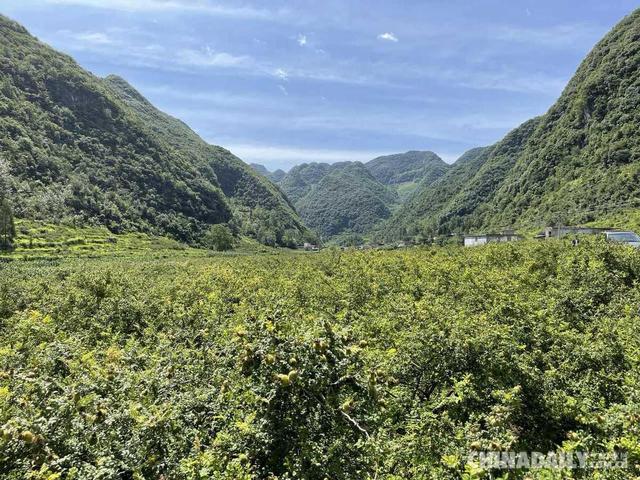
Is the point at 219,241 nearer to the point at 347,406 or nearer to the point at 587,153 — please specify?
the point at 587,153

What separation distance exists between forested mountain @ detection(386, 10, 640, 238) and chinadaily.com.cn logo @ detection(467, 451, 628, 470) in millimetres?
113557

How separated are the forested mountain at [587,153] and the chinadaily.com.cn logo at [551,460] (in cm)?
11356

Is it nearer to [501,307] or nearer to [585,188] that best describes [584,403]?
[501,307]

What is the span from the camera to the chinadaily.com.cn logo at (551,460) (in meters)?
5.63

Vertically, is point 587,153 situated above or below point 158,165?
above

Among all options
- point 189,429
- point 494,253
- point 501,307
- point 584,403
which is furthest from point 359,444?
point 494,253

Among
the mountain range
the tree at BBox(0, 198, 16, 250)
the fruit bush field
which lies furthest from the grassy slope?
the fruit bush field

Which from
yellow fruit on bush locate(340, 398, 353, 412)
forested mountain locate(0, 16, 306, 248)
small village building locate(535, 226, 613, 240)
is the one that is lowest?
yellow fruit on bush locate(340, 398, 353, 412)

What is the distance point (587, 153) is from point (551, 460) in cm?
17280

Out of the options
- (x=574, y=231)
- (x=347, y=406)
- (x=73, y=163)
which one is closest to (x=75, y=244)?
(x=73, y=163)

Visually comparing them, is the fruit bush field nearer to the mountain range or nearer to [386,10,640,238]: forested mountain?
the mountain range

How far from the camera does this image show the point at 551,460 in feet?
19.5

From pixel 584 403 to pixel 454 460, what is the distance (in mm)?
4204

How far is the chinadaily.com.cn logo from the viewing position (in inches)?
222
